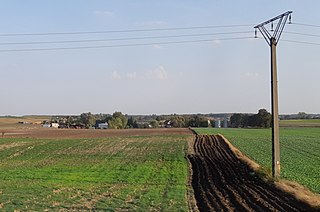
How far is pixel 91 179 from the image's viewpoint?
1163 inches

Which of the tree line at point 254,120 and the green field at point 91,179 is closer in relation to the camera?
the green field at point 91,179

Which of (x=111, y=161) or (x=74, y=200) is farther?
(x=111, y=161)

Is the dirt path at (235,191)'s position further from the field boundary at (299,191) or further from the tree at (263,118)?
the tree at (263,118)

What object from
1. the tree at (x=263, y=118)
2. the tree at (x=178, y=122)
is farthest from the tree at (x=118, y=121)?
the tree at (x=263, y=118)

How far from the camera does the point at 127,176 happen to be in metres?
30.8

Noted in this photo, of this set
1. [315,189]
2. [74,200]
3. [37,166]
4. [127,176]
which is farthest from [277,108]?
[37,166]

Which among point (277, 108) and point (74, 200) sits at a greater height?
point (277, 108)

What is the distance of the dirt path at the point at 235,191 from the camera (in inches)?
721

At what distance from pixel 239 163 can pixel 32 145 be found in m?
29.2

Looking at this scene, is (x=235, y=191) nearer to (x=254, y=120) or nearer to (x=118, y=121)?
(x=254, y=120)

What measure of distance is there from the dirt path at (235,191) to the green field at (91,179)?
3.24 ft

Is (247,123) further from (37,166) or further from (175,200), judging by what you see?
(175,200)

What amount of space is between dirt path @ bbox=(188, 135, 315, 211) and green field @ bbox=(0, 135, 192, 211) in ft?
3.24

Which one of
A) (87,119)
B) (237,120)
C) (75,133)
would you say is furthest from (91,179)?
(87,119)
